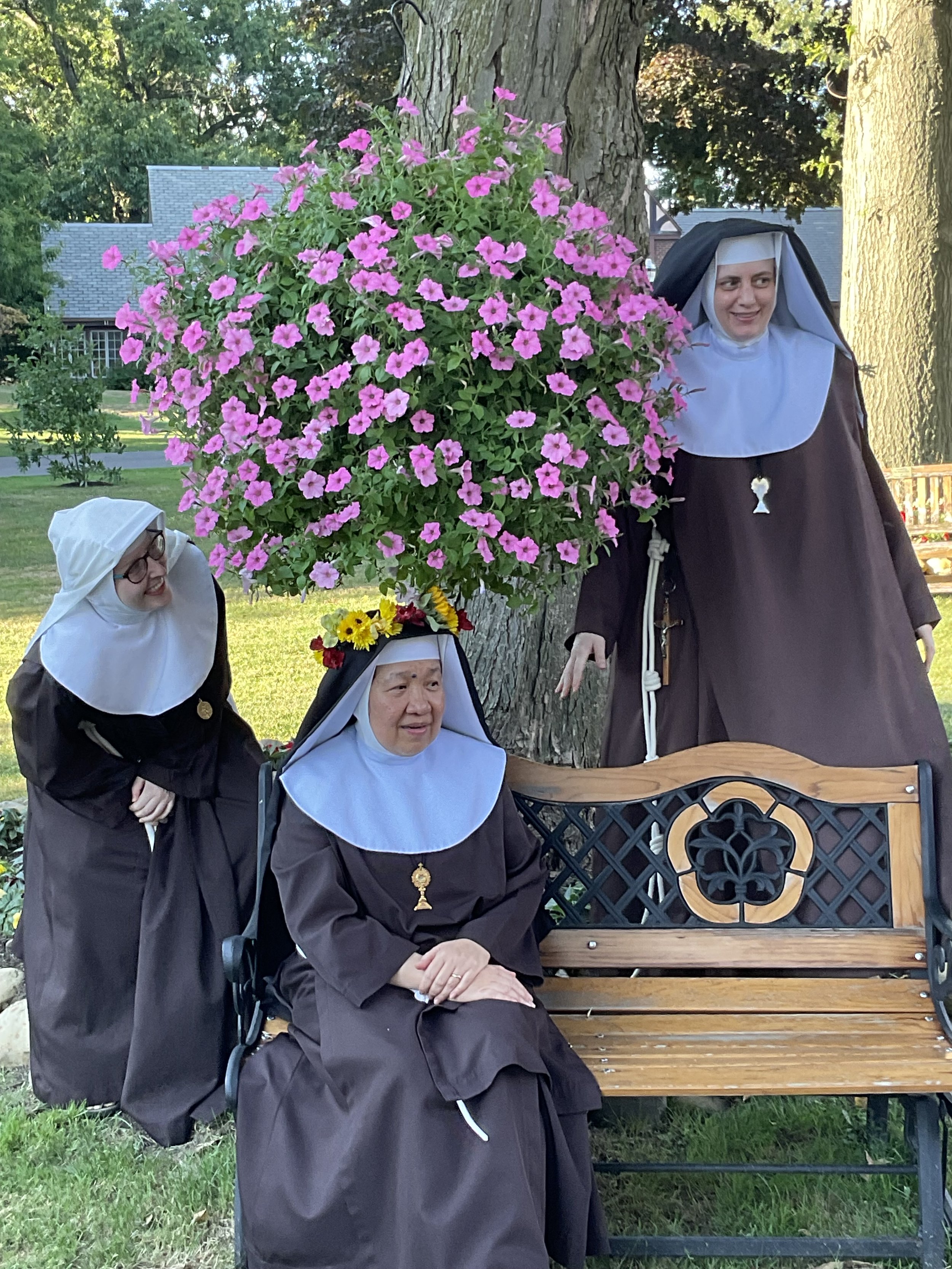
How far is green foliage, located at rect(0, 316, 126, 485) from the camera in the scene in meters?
17.5

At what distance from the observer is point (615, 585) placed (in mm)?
3221

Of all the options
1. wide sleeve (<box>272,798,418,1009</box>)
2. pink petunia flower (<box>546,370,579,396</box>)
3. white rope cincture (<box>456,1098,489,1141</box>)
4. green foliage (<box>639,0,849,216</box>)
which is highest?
green foliage (<box>639,0,849,216</box>)

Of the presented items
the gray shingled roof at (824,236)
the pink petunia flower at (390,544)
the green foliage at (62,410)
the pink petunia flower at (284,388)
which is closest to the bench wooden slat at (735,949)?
the pink petunia flower at (390,544)

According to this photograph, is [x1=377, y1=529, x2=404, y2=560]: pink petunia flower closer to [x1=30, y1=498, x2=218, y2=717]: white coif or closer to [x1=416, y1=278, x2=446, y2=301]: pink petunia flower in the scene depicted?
[x1=416, y1=278, x2=446, y2=301]: pink petunia flower

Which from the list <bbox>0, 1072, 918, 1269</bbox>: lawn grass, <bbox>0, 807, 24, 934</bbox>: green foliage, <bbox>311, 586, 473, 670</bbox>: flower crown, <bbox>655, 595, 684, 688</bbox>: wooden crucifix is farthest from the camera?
<bbox>0, 807, 24, 934</bbox>: green foliage

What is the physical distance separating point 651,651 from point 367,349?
1.26 metres

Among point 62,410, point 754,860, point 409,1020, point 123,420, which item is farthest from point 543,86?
point 123,420

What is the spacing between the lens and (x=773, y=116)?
43.7 feet

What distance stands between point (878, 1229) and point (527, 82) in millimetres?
3115

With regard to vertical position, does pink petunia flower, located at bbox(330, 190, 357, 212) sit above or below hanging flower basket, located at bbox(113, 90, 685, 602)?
above

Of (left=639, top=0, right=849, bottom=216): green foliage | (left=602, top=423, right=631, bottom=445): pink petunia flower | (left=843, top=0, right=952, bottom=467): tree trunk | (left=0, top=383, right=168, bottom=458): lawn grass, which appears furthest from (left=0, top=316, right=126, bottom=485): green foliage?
(left=602, top=423, right=631, bottom=445): pink petunia flower

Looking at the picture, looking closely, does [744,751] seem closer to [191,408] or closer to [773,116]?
[191,408]

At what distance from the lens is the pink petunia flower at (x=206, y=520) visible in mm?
2496

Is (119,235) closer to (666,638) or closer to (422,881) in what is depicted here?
(666,638)
